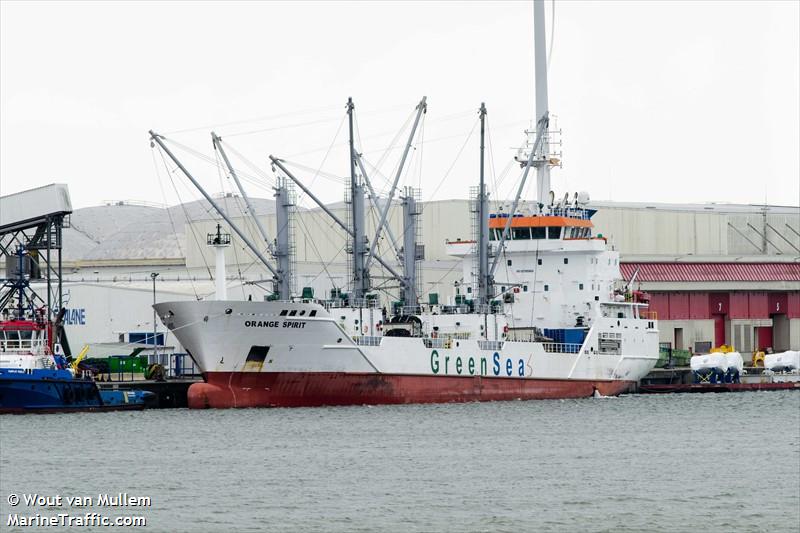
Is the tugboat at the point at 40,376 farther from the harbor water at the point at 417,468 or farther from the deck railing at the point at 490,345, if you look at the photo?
the deck railing at the point at 490,345

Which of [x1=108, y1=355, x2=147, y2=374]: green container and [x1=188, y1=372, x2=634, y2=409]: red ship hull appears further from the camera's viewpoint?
[x1=108, y1=355, x2=147, y2=374]: green container

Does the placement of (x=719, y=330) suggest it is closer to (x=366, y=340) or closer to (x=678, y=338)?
(x=678, y=338)

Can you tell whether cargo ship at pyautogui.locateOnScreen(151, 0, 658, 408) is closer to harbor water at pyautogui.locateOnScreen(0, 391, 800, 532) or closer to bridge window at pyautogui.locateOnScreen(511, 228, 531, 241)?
bridge window at pyautogui.locateOnScreen(511, 228, 531, 241)

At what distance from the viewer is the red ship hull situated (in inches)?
2699

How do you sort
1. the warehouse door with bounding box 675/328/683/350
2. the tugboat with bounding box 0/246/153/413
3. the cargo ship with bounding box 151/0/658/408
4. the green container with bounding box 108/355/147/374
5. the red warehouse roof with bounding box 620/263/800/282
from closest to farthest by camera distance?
1. the tugboat with bounding box 0/246/153/413
2. the cargo ship with bounding box 151/0/658/408
3. the green container with bounding box 108/355/147/374
4. the red warehouse roof with bounding box 620/263/800/282
5. the warehouse door with bounding box 675/328/683/350

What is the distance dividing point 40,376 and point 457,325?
20.6 meters

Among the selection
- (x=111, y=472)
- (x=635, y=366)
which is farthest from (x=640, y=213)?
(x=111, y=472)

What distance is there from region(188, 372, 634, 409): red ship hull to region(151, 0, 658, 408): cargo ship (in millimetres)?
45

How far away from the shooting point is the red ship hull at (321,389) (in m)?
68.6

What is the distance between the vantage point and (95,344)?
92125 millimetres

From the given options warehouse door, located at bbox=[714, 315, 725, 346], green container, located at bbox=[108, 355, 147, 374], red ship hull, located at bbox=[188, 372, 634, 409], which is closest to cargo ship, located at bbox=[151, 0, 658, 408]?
red ship hull, located at bbox=[188, 372, 634, 409]

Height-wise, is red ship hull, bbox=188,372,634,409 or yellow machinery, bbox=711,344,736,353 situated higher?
yellow machinery, bbox=711,344,736,353

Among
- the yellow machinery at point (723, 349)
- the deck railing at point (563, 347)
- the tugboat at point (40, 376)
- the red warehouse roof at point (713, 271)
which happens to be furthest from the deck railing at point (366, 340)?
the red warehouse roof at point (713, 271)

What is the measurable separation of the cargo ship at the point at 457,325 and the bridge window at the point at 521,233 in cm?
9
